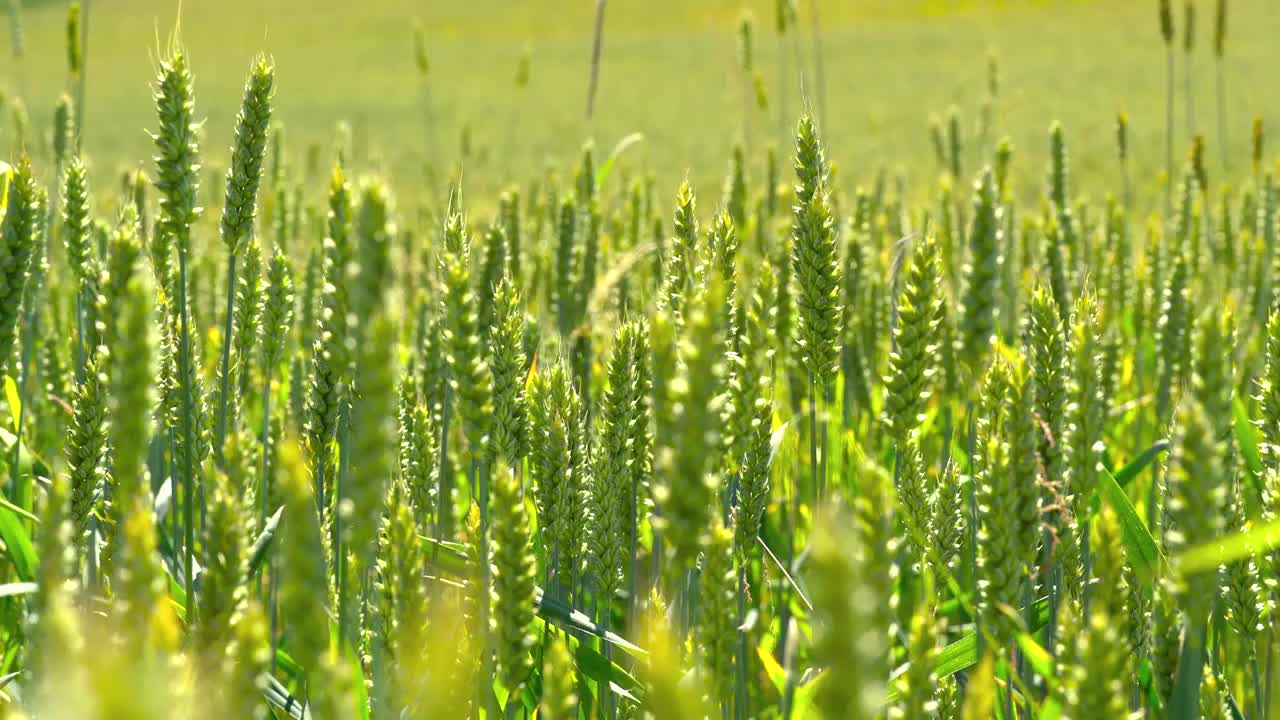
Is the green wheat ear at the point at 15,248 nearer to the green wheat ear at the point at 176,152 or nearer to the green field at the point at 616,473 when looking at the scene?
the green field at the point at 616,473

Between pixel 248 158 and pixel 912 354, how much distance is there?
1044 millimetres

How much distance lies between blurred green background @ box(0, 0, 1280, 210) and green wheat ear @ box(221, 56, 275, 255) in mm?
65

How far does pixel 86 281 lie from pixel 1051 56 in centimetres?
1786

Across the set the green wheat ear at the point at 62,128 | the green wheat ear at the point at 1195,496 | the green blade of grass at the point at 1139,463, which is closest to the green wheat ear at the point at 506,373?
the green wheat ear at the point at 1195,496

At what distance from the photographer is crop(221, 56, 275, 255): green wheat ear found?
1.62m

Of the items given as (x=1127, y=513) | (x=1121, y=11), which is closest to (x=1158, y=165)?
(x=1127, y=513)

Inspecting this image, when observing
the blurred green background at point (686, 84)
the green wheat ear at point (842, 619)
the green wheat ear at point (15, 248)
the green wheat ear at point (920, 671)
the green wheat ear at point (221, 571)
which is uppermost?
the blurred green background at point (686, 84)

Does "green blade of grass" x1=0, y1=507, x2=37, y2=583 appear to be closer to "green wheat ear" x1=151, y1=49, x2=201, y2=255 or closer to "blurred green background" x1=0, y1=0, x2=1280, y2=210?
"green wheat ear" x1=151, y1=49, x2=201, y2=255

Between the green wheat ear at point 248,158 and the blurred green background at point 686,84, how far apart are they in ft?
0.21

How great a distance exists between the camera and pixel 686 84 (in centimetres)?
1806

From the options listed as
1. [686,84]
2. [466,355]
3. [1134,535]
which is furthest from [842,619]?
[686,84]

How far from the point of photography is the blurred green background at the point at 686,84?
33.8ft

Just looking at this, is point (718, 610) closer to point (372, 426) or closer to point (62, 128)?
point (372, 426)

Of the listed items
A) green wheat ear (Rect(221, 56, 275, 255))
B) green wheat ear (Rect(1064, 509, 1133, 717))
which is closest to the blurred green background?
green wheat ear (Rect(221, 56, 275, 255))
